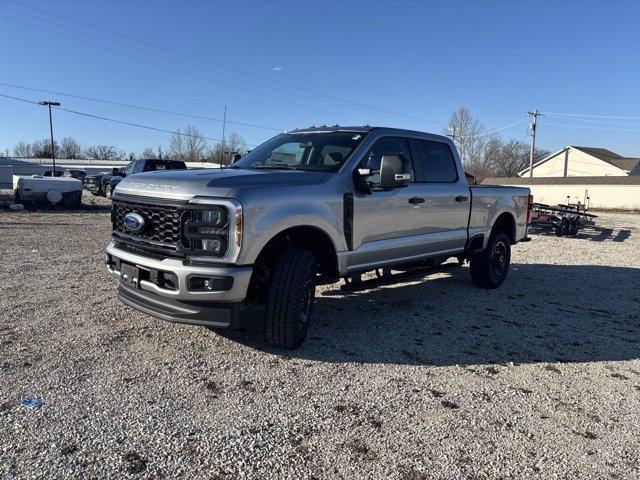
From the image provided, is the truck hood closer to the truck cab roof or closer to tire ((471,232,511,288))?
the truck cab roof

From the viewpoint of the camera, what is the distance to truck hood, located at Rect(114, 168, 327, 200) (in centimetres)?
399

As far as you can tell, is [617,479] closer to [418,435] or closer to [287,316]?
[418,435]

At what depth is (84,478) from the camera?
2.57 meters

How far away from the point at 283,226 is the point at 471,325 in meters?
2.58

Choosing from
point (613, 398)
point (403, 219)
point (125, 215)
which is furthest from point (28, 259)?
point (613, 398)

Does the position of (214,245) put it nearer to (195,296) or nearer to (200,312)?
(195,296)

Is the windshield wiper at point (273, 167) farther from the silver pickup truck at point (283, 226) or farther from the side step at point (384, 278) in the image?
the side step at point (384, 278)

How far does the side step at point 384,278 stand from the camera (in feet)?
16.9

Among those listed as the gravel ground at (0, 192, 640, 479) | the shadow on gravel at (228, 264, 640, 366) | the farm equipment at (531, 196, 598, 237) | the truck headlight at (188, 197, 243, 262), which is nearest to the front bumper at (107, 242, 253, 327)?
the truck headlight at (188, 197, 243, 262)

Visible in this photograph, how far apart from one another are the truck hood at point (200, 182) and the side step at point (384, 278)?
1.16 metres

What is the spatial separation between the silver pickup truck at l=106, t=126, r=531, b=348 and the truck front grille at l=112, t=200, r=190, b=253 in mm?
10

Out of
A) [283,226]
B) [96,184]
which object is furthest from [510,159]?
[283,226]

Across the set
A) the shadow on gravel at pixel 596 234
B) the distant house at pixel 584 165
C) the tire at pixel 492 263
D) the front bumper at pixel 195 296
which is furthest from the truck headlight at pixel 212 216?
the distant house at pixel 584 165

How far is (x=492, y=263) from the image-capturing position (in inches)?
295
